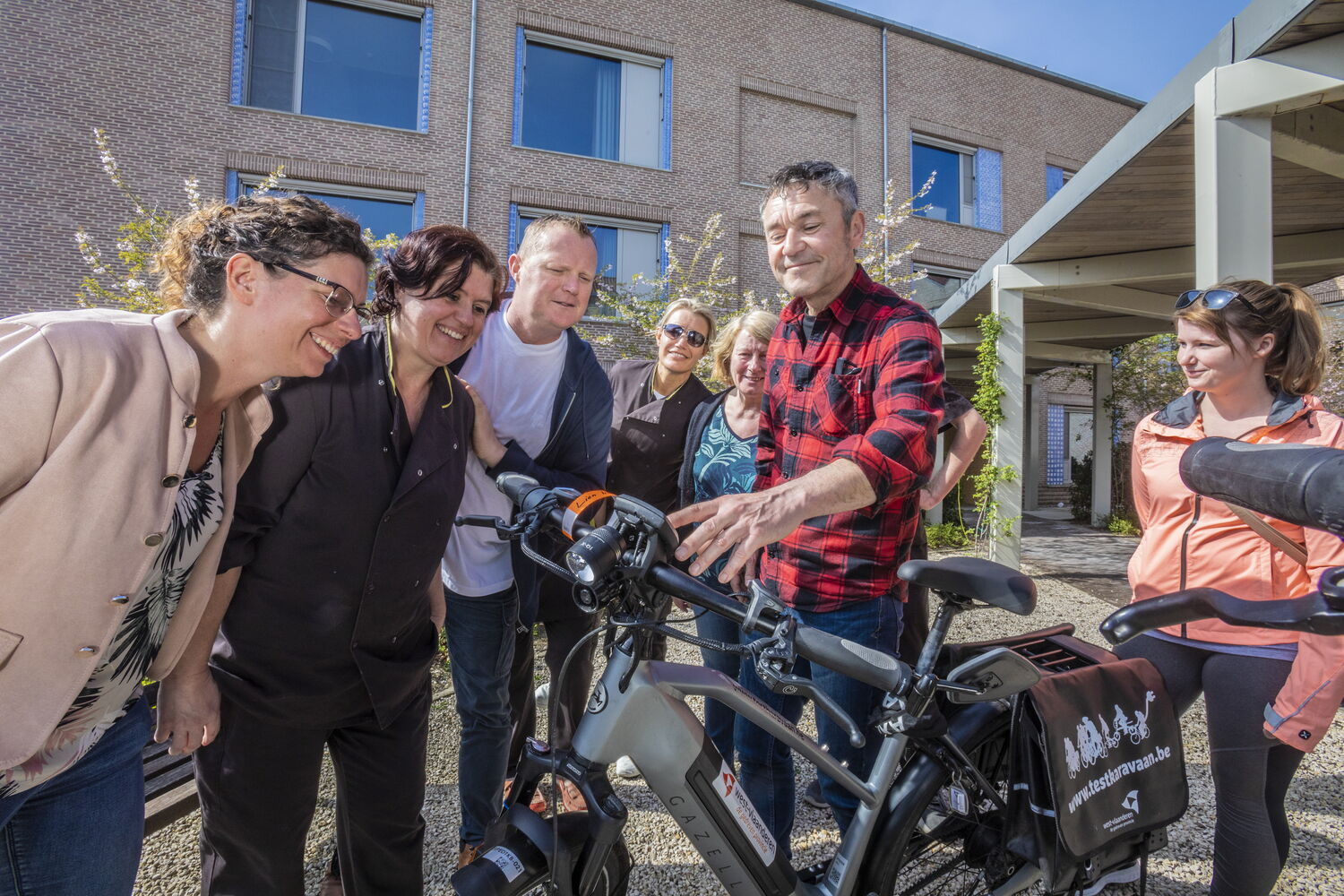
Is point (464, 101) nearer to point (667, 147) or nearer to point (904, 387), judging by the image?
point (667, 147)

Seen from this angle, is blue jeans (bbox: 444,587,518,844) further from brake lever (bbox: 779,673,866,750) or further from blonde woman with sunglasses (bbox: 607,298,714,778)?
brake lever (bbox: 779,673,866,750)

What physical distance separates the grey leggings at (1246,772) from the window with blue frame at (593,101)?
13132 millimetres

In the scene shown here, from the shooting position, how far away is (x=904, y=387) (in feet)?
5.66

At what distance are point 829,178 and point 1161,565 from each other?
5.25 ft

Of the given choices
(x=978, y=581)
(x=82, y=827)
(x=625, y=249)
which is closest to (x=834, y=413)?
(x=978, y=581)

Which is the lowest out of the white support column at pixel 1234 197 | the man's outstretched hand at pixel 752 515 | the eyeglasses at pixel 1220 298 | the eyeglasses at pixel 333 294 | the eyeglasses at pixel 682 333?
the man's outstretched hand at pixel 752 515

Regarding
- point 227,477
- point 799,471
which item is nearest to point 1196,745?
point 799,471

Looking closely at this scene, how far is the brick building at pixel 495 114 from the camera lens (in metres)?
10.1

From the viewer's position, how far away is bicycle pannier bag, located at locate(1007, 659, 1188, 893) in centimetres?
184

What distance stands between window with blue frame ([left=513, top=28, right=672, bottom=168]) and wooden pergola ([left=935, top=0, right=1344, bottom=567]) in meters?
6.87

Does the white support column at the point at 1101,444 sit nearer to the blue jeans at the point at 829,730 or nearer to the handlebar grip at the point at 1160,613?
the blue jeans at the point at 829,730

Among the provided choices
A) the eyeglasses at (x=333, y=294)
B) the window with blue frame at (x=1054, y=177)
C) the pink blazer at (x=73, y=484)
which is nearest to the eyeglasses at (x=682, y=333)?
the eyeglasses at (x=333, y=294)

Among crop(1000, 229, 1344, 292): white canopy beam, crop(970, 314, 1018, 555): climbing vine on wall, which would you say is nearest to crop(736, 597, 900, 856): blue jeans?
crop(970, 314, 1018, 555): climbing vine on wall

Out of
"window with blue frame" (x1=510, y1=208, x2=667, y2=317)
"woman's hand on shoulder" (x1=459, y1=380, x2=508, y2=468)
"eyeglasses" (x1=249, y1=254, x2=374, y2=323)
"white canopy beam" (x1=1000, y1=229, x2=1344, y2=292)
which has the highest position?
"window with blue frame" (x1=510, y1=208, x2=667, y2=317)
